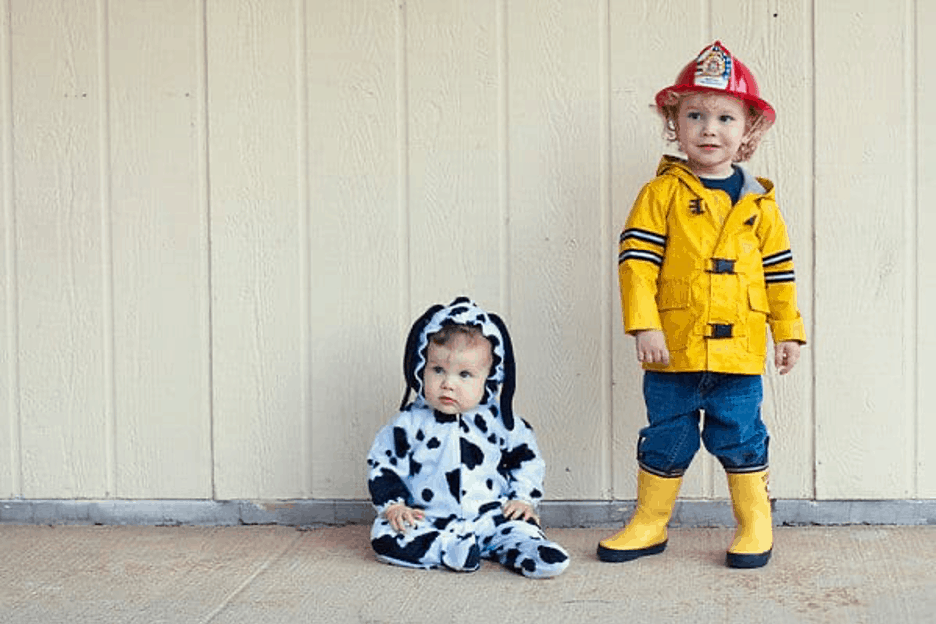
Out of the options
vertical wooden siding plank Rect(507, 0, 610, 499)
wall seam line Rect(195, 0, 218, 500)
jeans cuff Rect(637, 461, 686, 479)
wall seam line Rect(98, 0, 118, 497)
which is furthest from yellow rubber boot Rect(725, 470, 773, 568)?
wall seam line Rect(98, 0, 118, 497)

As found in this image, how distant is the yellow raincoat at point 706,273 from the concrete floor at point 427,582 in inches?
20.9

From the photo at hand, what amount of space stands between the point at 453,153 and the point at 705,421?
103 centimetres

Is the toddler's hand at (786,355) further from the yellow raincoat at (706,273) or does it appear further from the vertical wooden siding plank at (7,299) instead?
the vertical wooden siding plank at (7,299)

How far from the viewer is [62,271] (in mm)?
4574

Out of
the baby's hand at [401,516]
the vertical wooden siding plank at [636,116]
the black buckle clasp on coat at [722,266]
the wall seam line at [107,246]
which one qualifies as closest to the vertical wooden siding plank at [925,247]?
the vertical wooden siding plank at [636,116]

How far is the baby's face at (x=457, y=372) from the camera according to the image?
13.7ft

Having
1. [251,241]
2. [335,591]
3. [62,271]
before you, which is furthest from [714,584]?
[62,271]

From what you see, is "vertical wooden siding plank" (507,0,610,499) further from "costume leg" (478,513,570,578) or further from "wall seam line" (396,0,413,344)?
"costume leg" (478,513,570,578)

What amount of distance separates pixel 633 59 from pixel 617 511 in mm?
1260

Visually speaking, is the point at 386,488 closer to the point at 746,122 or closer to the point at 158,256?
the point at 158,256

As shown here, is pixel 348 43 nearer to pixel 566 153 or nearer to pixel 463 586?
pixel 566 153

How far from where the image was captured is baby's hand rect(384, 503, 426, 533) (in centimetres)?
411

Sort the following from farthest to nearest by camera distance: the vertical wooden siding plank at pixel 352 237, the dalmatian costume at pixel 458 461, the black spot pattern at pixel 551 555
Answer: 1. the vertical wooden siding plank at pixel 352 237
2. the dalmatian costume at pixel 458 461
3. the black spot pattern at pixel 551 555

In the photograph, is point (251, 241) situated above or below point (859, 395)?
above
